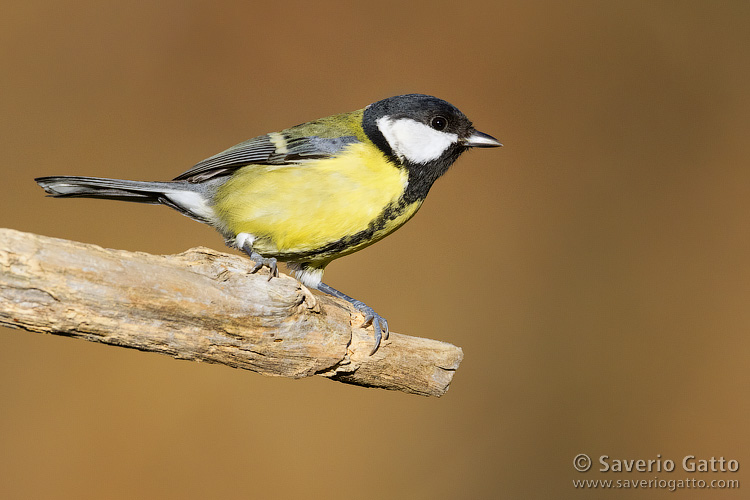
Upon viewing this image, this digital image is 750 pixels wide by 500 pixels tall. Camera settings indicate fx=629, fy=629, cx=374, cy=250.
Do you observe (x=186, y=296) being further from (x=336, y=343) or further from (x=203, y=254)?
(x=336, y=343)

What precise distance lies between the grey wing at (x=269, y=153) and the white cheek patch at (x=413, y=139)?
12cm

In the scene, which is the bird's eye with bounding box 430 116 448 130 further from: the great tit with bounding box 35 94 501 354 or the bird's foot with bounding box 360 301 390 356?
the bird's foot with bounding box 360 301 390 356

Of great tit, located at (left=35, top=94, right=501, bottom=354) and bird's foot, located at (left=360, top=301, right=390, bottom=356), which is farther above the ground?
great tit, located at (left=35, top=94, right=501, bottom=354)

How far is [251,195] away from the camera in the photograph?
76.5 inches

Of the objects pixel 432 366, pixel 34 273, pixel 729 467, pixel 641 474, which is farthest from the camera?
pixel 729 467

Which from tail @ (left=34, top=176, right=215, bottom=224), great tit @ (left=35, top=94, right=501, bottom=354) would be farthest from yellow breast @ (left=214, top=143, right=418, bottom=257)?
tail @ (left=34, top=176, right=215, bottom=224)

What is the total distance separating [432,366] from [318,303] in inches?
16.5

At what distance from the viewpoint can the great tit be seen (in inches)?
73.0

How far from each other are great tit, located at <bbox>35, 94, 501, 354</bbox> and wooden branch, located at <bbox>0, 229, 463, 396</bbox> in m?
0.13

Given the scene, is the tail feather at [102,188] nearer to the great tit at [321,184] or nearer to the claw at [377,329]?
the great tit at [321,184]

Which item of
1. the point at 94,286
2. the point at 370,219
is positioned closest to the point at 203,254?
the point at 94,286

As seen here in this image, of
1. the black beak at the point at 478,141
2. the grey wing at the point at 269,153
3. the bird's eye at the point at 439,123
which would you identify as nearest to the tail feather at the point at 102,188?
the grey wing at the point at 269,153
